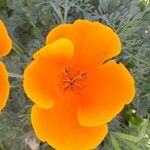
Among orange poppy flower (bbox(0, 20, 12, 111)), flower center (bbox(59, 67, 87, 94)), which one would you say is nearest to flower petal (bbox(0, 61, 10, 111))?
orange poppy flower (bbox(0, 20, 12, 111))

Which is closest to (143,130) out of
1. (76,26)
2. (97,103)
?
(97,103)

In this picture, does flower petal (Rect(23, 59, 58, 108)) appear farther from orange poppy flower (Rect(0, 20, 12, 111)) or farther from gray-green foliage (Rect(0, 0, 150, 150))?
gray-green foliage (Rect(0, 0, 150, 150))

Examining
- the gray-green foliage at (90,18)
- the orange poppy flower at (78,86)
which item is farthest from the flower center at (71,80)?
the gray-green foliage at (90,18)

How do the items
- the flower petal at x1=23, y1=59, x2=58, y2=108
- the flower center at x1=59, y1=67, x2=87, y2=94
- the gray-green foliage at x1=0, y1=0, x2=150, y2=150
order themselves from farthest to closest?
the gray-green foliage at x1=0, y1=0, x2=150, y2=150
the flower center at x1=59, y1=67, x2=87, y2=94
the flower petal at x1=23, y1=59, x2=58, y2=108

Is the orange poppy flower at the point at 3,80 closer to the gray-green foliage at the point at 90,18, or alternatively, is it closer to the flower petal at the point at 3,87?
the flower petal at the point at 3,87

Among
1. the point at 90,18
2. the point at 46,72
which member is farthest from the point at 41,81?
the point at 90,18

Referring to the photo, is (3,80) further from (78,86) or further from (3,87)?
(78,86)

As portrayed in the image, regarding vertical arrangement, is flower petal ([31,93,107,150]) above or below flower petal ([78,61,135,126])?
below
